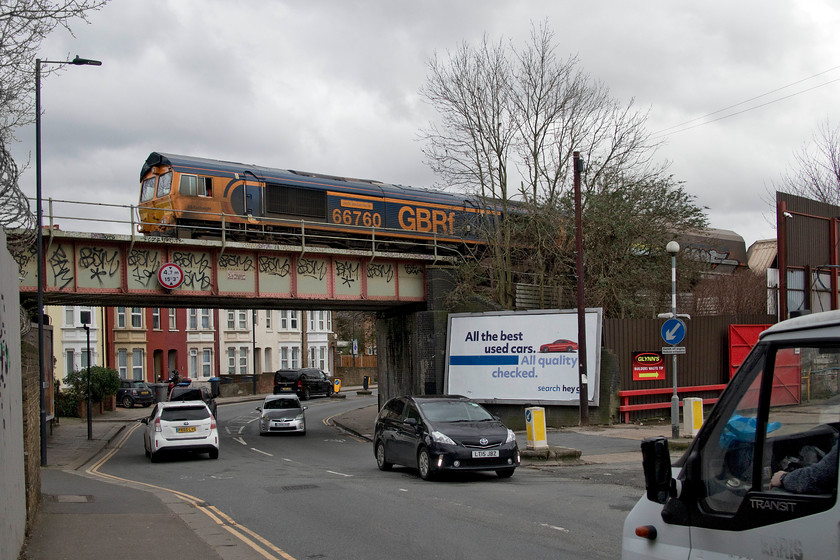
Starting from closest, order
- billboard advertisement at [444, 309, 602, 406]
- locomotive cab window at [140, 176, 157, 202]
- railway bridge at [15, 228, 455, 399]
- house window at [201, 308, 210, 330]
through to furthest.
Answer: railway bridge at [15, 228, 455, 399], billboard advertisement at [444, 309, 602, 406], locomotive cab window at [140, 176, 157, 202], house window at [201, 308, 210, 330]

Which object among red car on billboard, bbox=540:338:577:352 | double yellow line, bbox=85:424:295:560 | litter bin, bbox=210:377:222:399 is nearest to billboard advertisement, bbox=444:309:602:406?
red car on billboard, bbox=540:338:577:352

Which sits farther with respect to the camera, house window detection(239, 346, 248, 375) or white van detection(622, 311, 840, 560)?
house window detection(239, 346, 248, 375)

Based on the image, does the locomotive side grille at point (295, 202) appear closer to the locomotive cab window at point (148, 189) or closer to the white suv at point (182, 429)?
the locomotive cab window at point (148, 189)

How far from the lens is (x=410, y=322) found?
3183 centimetres

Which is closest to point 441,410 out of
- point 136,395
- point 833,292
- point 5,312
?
point 5,312

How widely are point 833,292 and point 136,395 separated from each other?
3927cm

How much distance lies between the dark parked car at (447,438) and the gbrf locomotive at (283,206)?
12056mm

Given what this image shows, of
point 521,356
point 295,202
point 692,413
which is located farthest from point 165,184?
point 692,413

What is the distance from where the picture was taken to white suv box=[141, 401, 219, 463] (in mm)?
20391

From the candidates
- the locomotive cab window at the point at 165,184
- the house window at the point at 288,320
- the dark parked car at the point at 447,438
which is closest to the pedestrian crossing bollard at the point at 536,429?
the dark parked car at the point at 447,438

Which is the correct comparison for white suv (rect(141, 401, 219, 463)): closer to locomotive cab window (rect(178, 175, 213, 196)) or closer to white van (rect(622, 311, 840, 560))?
locomotive cab window (rect(178, 175, 213, 196))

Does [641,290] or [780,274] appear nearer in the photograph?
[780,274]

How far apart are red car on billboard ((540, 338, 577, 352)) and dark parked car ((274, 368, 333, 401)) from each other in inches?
1165

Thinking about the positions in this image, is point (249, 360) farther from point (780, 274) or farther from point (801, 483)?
point (801, 483)
